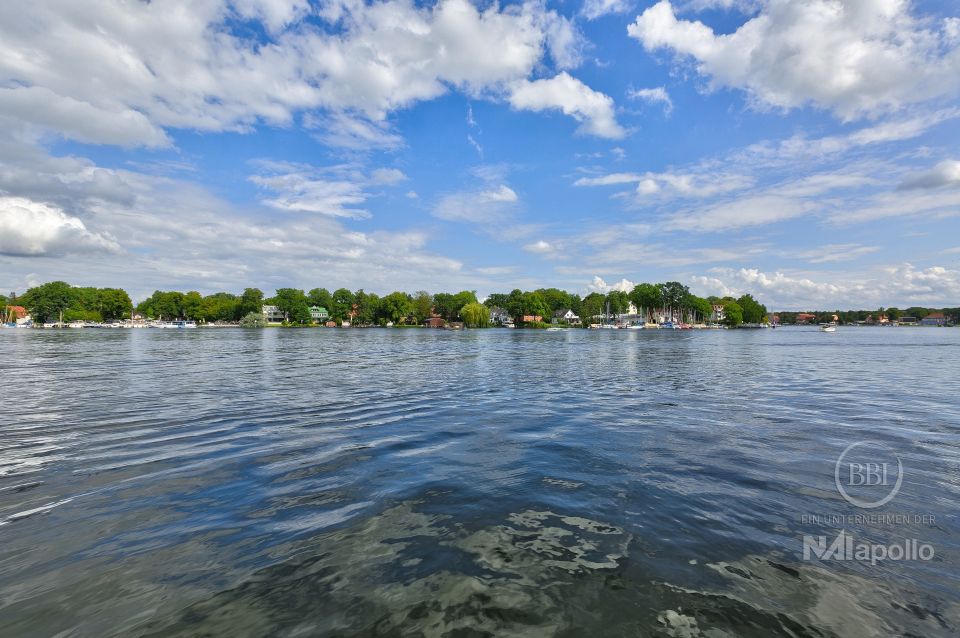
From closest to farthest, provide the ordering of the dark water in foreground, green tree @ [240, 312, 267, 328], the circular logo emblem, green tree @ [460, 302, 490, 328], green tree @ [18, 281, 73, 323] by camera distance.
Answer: the dark water in foreground, the circular logo emblem, green tree @ [460, 302, 490, 328], green tree @ [18, 281, 73, 323], green tree @ [240, 312, 267, 328]

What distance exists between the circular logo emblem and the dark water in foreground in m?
0.22

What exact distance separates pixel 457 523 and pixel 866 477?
837 centimetres

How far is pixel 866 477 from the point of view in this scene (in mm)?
8453

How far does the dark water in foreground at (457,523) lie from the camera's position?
4266 mm

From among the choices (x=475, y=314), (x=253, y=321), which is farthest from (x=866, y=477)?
(x=253, y=321)

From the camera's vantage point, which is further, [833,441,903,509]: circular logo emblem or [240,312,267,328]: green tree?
[240,312,267,328]: green tree

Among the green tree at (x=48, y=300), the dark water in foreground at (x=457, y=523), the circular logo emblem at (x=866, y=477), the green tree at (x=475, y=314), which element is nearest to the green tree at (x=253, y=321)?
the green tree at (x=48, y=300)

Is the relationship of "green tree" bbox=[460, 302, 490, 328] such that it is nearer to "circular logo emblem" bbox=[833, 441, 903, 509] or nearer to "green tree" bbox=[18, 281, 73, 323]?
"circular logo emblem" bbox=[833, 441, 903, 509]

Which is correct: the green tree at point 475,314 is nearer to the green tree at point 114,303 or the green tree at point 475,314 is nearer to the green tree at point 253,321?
the green tree at point 253,321

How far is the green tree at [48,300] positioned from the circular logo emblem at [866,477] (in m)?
241

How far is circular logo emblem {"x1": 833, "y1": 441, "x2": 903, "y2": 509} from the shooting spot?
7426 mm

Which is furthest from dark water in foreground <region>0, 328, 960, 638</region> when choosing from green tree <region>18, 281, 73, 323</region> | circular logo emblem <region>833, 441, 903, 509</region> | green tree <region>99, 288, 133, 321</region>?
green tree <region>99, 288, 133, 321</region>

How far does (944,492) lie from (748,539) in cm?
495

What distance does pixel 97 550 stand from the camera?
5.45m
